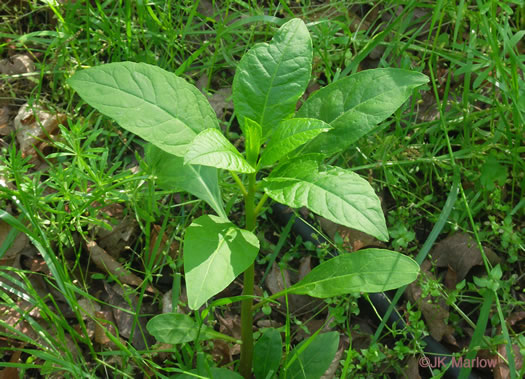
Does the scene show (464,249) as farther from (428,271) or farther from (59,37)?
(59,37)

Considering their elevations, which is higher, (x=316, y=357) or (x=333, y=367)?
A: (x=316, y=357)

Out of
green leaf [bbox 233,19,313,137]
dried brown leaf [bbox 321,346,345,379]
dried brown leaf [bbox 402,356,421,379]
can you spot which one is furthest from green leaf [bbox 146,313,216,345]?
dried brown leaf [bbox 402,356,421,379]

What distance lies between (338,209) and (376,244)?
3.86 feet

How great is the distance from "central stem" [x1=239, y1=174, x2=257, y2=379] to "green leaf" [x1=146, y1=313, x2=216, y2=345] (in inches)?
7.5

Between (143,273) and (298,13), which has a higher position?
(298,13)

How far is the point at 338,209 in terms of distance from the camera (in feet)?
5.43

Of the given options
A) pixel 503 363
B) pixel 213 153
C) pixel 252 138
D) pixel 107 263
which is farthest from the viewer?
pixel 107 263

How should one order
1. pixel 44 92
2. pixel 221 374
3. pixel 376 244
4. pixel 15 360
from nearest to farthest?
pixel 221 374 → pixel 15 360 → pixel 376 244 → pixel 44 92

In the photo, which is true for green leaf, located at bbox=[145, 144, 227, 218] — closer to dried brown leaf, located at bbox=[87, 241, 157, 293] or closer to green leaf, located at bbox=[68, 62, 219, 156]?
green leaf, located at bbox=[68, 62, 219, 156]

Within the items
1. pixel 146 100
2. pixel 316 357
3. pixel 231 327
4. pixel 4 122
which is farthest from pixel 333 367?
pixel 4 122

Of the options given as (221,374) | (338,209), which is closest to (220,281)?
(338,209)

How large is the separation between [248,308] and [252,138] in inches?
26.4

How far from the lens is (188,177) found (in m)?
2.20

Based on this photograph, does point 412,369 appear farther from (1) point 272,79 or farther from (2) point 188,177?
(1) point 272,79
